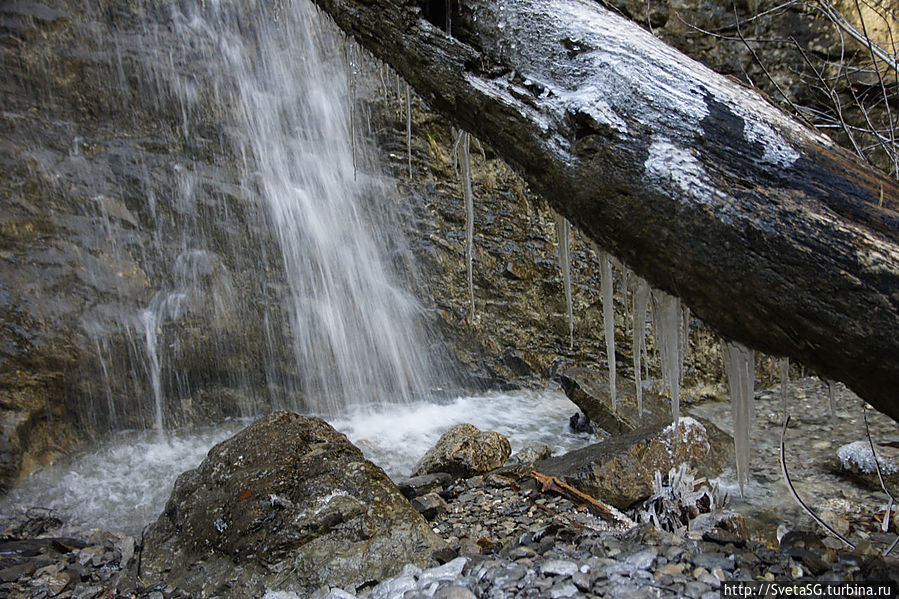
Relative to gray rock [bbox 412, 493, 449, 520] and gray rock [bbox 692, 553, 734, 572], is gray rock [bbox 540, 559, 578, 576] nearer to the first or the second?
gray rock [bbox 692, 553, 734, 572]

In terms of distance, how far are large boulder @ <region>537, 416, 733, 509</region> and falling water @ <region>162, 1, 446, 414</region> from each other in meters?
2.94

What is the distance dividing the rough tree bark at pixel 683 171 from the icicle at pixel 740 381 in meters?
0.31

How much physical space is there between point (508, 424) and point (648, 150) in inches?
203

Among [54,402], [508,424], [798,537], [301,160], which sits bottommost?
A: [508,424]

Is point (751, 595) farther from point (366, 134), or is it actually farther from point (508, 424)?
Answer: point (366, 134)

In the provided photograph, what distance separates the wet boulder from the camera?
460 centimetres

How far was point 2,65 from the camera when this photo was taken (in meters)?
6.55

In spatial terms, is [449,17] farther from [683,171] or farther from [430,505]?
[430,505]

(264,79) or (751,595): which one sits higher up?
(264,79)

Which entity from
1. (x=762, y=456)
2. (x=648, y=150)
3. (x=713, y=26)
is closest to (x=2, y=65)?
(x=648, y=150)

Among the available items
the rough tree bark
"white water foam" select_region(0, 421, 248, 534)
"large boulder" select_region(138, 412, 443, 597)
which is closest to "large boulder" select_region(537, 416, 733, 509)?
"large boulder" select_region(138, 412, 443, 597)

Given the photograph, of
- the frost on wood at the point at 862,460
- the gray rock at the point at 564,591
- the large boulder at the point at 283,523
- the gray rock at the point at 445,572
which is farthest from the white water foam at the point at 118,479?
the frost on wood at the point at 862,460

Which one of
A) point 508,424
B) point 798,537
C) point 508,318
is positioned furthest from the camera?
point 508,318

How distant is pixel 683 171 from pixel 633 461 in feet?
9.83
